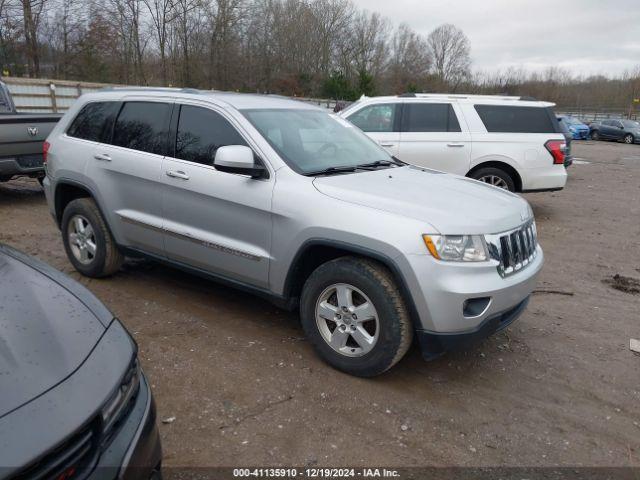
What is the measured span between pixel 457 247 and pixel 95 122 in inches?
141

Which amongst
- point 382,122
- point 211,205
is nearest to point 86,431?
point 211,205

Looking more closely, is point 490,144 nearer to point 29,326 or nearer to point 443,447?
point 443,447

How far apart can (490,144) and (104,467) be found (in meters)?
7.64

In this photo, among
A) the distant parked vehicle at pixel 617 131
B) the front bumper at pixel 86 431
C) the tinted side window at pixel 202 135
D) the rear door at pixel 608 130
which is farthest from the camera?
the rear door at pixel 608 130

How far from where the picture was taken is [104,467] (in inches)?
67.0

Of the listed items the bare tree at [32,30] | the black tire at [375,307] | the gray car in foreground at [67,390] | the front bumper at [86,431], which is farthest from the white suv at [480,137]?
the bare tree at [32,30]

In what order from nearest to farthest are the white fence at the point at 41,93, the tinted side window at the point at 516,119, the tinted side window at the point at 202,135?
the tinted side window at the point at 202,135
the tinted side window at the point at 516,119
the white fence at the point at 41,93

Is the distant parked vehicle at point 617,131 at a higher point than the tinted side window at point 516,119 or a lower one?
lower

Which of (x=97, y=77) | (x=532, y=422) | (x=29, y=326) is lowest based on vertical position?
(x=532, y=422)

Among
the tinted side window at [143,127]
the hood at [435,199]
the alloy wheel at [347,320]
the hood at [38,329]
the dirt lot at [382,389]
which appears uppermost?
the tinted side window at [143,127]

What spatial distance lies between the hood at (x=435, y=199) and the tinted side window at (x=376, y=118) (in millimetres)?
4755

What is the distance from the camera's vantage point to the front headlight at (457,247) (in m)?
2.98

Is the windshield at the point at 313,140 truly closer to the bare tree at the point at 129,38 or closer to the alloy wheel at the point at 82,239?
the alloy wheel at the point at 82,239

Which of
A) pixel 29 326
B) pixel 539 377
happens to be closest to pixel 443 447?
pixel 539 377
